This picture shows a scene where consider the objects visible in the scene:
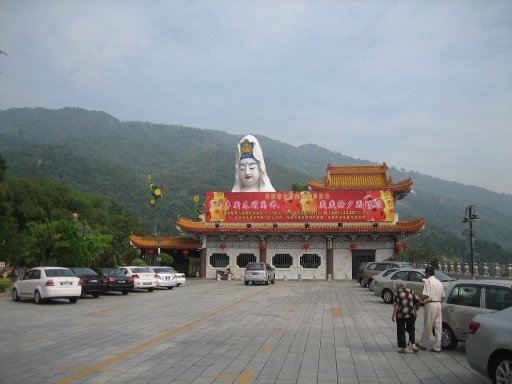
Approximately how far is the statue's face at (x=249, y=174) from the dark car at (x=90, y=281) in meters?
23.9

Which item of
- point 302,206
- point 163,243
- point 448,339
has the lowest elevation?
point 448,339

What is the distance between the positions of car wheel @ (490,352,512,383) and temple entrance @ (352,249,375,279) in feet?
116

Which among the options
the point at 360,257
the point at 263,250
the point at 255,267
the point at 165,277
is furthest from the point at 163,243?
the point at 360,257

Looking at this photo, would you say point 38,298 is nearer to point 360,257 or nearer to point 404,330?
point 404,330

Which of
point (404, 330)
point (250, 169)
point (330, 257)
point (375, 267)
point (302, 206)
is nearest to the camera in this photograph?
point (404, 330)

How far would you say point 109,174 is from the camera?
384 ft

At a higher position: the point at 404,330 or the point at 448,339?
the point at 404,330

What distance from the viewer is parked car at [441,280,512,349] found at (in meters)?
9.27

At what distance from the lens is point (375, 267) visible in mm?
28641

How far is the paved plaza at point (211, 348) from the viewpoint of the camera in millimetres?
7898

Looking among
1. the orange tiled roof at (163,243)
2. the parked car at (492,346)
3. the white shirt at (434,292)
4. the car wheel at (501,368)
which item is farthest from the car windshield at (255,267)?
the car wheel at (501,368)

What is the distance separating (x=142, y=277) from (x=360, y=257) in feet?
68.1

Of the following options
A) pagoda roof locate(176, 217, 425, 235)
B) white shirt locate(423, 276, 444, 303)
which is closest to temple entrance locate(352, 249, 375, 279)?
pagoda roof locate(176, 217, 425, 235)

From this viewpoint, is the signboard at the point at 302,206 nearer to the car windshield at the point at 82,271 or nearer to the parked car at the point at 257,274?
the parked car at the point at 257,274
